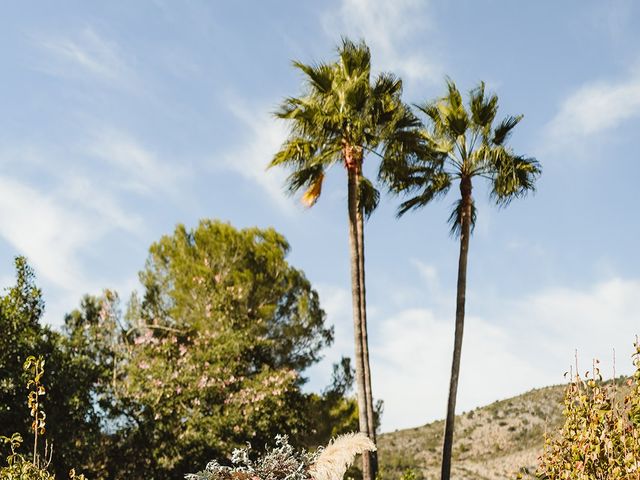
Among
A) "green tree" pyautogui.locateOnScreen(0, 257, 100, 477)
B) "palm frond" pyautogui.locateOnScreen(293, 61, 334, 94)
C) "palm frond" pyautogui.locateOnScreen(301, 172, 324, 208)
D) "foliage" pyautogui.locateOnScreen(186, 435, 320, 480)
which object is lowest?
"foliage" pyautogui.locateOnScreen(186, 435, 320, 480)

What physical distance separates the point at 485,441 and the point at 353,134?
103 ft

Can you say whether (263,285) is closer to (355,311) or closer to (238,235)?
(238,235)

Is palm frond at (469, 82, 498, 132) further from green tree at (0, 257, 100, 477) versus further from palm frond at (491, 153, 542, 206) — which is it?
green tree at (0, 257, 100, 477)

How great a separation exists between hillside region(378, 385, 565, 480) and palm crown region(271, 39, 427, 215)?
22062 mm

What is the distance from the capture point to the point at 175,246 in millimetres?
28672

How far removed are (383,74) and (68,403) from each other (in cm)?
1000

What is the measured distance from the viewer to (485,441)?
43094mm

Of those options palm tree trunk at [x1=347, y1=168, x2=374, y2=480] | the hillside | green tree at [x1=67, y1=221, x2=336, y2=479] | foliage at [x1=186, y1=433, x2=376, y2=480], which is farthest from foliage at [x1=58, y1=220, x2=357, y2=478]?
the hillside

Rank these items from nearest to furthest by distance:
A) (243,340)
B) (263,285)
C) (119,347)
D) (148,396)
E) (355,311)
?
(355,311)
(148,396)
(243,340)
(119,347)
(263,285)

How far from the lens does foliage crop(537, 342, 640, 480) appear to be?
664 centimetres

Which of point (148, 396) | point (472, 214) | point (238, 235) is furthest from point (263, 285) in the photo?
point (472, 214)

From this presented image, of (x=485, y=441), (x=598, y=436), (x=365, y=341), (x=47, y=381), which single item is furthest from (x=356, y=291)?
(x=485, y=441)

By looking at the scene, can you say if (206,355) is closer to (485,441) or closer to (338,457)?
(338,457)

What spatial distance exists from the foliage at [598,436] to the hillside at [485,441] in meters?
28.5
